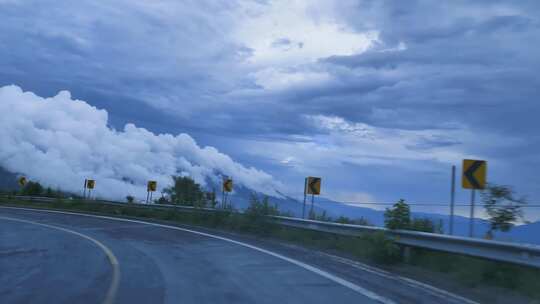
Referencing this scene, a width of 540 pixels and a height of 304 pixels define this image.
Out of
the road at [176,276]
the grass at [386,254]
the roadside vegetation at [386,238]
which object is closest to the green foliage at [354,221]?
the roadside vegetation at [386,238]

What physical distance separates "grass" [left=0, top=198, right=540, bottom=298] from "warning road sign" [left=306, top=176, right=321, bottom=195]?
2287mm

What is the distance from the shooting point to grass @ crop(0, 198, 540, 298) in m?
10.6

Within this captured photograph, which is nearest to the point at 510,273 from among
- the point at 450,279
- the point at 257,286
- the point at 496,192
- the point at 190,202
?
the point at 450,279

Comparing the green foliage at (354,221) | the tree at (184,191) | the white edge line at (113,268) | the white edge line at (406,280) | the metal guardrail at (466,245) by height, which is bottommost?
the white edge line at (113,268)

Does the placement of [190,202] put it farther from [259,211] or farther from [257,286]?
[257,286]

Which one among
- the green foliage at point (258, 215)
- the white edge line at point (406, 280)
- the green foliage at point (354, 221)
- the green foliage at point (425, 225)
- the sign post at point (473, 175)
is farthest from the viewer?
the green foliage at point (258, 215)

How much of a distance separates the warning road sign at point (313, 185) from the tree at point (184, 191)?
452 inches

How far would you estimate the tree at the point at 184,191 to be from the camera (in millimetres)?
35906

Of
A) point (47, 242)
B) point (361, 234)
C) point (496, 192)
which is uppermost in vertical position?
point (496, 192)

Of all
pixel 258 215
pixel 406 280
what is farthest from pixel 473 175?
pixel 258 215

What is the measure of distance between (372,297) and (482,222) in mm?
5013

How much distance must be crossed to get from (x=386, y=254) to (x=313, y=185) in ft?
32.9

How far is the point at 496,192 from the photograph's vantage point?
12.1 m

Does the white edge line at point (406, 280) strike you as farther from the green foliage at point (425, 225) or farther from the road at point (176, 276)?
the green foliage at point (425, 225)
